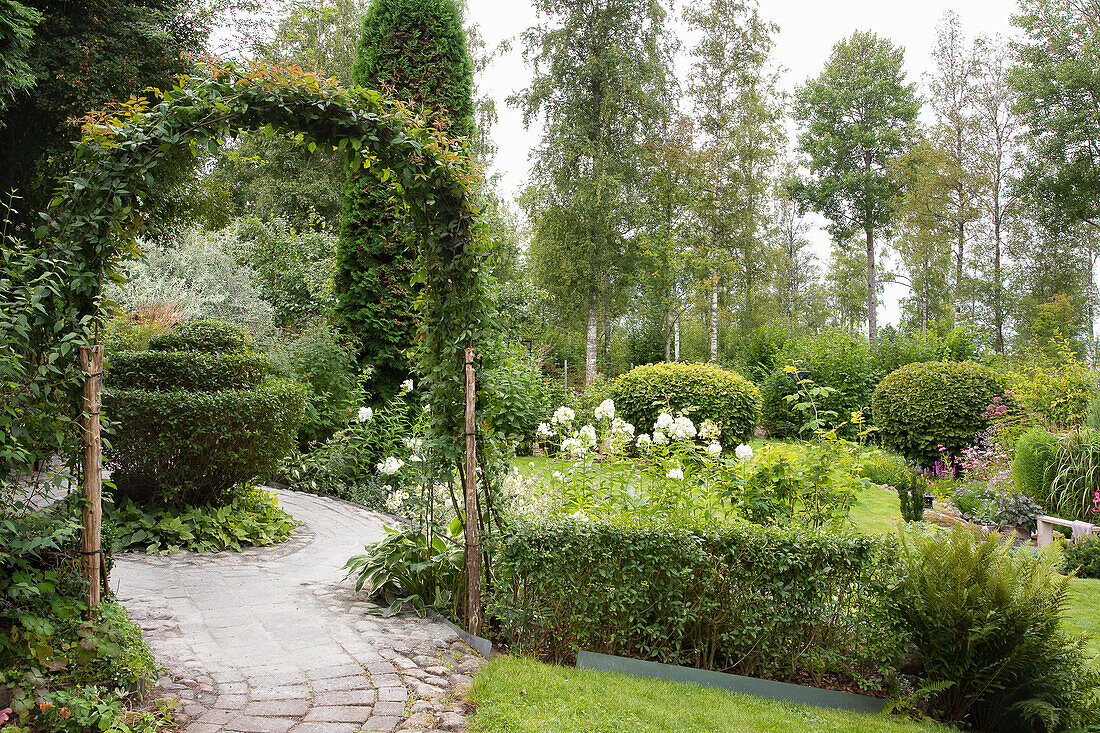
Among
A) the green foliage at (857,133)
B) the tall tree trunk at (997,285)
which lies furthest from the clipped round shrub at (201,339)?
the tall tree trunk at (997,285)

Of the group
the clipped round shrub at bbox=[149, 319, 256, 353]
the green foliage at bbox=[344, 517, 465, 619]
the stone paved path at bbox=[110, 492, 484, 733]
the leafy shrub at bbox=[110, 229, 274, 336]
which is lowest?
the stone paved path at bbox=[110, 492, 484, 733]

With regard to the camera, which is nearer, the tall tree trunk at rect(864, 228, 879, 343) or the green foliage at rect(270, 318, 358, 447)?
the green foliage at rect(270, 318, 358, 447)

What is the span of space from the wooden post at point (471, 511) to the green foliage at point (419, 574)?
25 cm

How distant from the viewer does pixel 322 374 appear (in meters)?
7.76

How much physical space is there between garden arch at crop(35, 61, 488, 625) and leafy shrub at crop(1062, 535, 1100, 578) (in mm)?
5123

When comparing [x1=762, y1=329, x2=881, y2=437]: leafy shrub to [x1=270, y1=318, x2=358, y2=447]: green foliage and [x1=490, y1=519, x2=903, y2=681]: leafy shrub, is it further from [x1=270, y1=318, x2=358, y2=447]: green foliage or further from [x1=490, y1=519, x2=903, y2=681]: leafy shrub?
[x1=490, y1=519, x2=903, y2=681]: leafy shrub

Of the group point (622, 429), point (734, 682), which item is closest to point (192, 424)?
point (622, 429)

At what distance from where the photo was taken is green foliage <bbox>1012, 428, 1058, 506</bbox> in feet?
22.5

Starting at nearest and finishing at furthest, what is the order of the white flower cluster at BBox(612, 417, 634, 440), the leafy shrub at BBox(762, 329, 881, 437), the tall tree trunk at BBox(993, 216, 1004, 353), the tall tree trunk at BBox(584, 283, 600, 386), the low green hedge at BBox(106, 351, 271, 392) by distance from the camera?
the white flower cluster at BBox(612, 417, 634, 440), the low green hedge at BBox(106, 351, 271, 392), the leafy shrub at BBox(762, 329, 881, 437), the tall tree trunk at BBox(584, 283, 600, 386), the tall tree trunk at BBox(993, 216, 1004, 353)

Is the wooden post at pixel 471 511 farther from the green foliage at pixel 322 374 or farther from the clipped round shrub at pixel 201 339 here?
the green foliage at pixel 322 374

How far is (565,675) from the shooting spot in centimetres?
328

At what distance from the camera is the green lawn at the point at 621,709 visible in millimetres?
2795

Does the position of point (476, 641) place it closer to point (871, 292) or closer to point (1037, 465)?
point (1037, 465)

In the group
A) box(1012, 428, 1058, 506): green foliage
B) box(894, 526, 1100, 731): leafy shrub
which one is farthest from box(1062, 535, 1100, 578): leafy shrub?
box(894, 526, 1100, 731): leafy shrub
